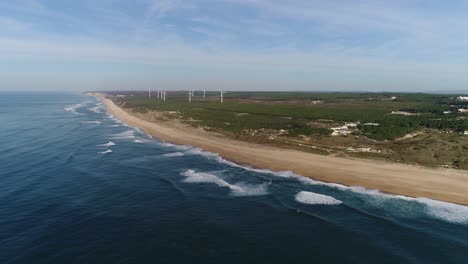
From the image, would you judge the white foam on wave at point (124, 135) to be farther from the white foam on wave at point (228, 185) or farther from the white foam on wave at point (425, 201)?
the white foam on wave at point (228, 185)

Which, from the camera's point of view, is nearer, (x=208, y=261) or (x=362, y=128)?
(x=208, y=261)

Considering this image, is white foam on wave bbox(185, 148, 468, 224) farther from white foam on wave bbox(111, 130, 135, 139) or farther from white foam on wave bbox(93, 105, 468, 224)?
white foam on wave bbox(111, 130, 135, 139)

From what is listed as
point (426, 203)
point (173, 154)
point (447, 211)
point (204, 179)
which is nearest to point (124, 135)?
point (173, 154)

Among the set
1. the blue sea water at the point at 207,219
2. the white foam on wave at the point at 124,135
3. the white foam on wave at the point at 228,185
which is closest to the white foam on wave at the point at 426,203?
the blue sea water at the point at 207,219

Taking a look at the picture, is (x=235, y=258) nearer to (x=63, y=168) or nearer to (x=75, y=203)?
(x=75, y=203)

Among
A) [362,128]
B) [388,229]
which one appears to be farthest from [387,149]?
[388,229]

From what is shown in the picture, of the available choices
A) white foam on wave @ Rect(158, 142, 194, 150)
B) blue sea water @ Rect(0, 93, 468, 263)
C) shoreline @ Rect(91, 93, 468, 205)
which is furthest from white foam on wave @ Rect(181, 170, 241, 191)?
white foam on wave @ Rect(158, 142, 194, 150)
